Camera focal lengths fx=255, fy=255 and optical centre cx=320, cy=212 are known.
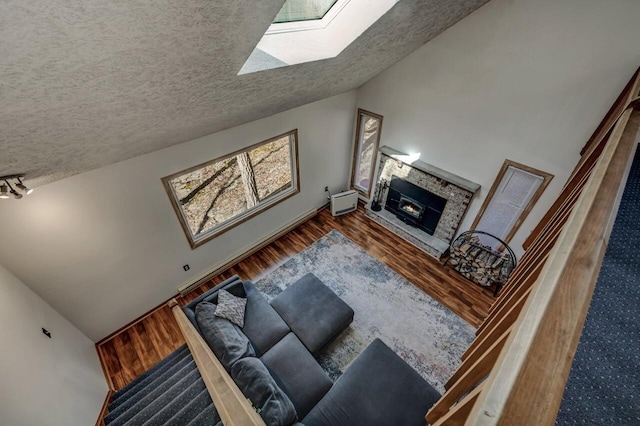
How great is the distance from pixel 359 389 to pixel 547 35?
4095 mm

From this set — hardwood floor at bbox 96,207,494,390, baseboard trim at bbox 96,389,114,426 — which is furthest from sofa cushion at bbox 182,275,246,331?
baseboard trim at bbox 96,389,114,426

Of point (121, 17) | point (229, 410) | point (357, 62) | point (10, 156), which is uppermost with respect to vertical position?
point (121, 17)

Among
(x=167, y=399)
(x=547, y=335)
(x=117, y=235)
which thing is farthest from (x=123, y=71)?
(x=167, y=399)

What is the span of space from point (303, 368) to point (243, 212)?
2472mm

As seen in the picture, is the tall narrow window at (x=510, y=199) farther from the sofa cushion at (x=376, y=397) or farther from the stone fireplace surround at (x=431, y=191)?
the sofa cushion at (x=376, y=397)

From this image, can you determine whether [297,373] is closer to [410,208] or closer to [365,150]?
[410,208]

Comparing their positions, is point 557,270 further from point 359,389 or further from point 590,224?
point 359,389

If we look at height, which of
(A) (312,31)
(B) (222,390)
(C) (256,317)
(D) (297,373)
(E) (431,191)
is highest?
(A) (312,31)

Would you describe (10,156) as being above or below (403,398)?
above

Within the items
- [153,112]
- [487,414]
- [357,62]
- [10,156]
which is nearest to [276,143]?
[357,62]

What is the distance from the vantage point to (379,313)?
372 centimetres

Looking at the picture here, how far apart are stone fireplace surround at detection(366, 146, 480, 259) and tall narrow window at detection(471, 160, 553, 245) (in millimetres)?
276

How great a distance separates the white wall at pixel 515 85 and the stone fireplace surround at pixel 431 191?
0.49 ft

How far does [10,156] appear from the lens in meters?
1.43
